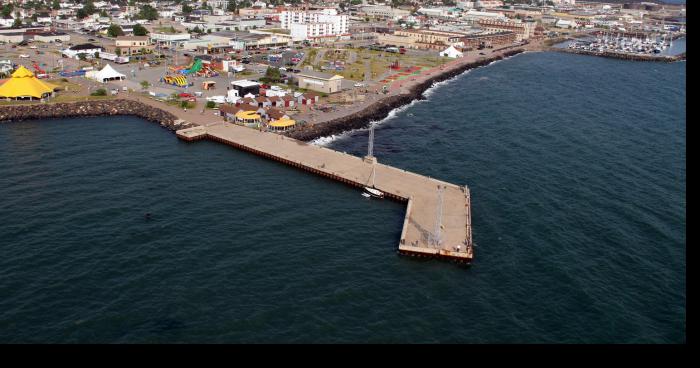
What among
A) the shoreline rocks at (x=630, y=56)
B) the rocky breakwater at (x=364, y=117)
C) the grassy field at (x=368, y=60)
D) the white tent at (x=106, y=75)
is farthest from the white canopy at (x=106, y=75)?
the shoreline rocks at (x=630, y=56)

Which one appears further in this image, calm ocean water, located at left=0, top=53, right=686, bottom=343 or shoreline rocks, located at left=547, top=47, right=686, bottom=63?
shoreline rocks, located at left=547, top=47, right=686, bottom=63

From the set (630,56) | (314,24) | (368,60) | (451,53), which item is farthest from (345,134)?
(630,56)

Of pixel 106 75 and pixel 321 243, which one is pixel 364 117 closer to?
pixel 321 243

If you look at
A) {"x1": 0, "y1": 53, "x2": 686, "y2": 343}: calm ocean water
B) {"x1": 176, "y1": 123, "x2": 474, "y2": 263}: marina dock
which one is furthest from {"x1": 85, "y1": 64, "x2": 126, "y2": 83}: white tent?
{"x1": 176, "y1": 123, "x2": 474, "y2": 263}: marina dock

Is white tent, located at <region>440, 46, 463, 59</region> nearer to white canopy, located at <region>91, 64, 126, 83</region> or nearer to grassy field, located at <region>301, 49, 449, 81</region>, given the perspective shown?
grassy field, located at <region>301, 49, 449, 81</region>

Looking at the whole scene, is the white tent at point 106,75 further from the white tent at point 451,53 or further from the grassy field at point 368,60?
the white tent at point 451,53

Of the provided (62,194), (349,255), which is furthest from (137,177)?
(349,255)
